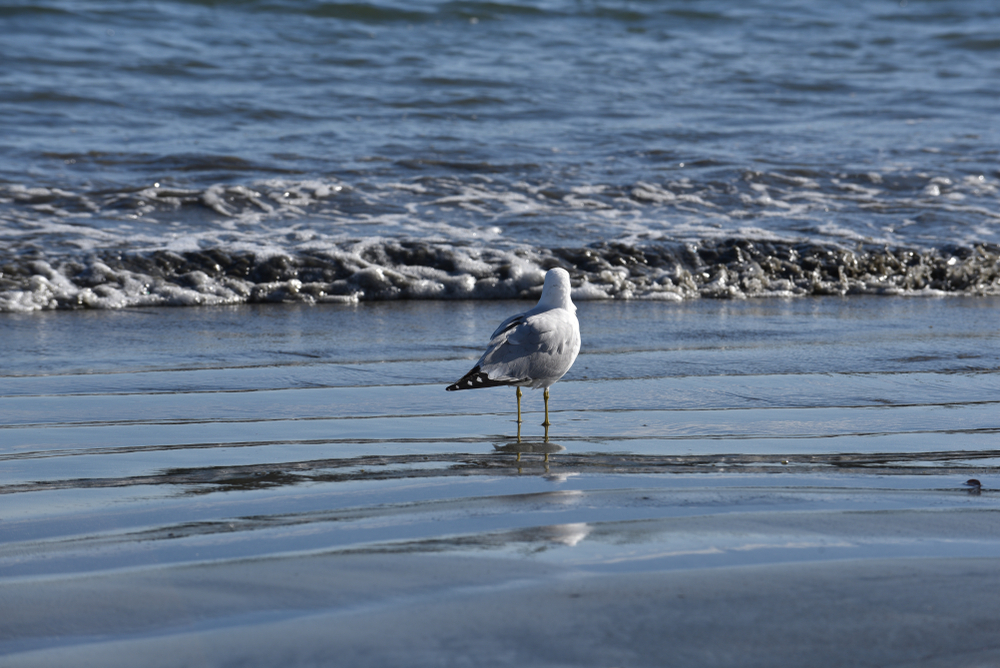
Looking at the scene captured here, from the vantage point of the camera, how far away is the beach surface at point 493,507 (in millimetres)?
1872

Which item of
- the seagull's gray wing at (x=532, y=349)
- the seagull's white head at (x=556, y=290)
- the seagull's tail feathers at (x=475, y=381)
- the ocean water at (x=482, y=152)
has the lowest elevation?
the seagull's tail feathers at (x=475, y=381)

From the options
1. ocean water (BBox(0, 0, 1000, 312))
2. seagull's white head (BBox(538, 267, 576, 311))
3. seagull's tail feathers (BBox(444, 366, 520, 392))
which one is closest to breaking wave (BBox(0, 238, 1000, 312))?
ocean water (BBox(0, 0, 1000, 312))

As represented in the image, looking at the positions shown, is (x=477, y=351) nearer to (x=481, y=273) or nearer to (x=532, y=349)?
(x=532, y=349)

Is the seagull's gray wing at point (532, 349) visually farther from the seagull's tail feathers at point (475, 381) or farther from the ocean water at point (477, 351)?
the ocean water at point (477, 351)

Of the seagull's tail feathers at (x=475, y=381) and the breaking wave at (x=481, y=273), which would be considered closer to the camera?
the seagull's tail feathers at (x=475, y=381)

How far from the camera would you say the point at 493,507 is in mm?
2693

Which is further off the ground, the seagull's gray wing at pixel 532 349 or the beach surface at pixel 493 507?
the seagull's gray wing at pixel 532 349

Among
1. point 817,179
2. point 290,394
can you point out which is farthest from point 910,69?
point 290,394

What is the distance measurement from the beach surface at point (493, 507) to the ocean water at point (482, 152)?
2.07 metres

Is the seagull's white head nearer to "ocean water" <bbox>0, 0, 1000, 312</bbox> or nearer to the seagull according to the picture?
the seagull

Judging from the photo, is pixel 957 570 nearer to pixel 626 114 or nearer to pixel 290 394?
pixel 290 394

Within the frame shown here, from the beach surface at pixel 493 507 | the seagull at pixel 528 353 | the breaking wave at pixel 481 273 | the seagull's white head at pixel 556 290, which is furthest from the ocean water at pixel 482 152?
the seagull at pixel 528 353

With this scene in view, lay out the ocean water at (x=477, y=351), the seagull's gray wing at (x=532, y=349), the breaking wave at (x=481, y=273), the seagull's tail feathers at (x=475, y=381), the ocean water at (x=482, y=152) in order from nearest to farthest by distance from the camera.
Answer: the ocean water at (x=477, y=351) < the seagull's tail feathers at (x=475, y=381) < the seagull's gray wing at (x=532, y=349) < the breaking wave at (x=481, y=273) < the ocean water at (x=482, y=152)

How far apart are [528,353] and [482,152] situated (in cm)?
682
